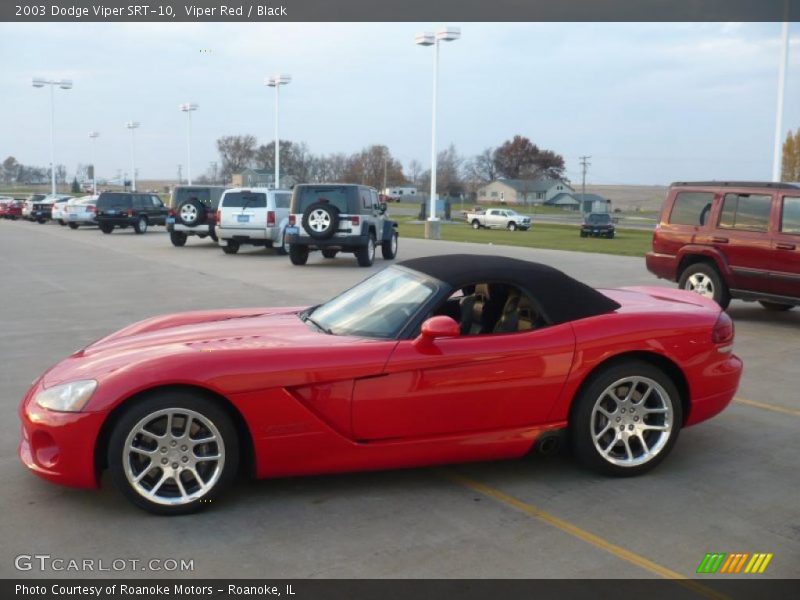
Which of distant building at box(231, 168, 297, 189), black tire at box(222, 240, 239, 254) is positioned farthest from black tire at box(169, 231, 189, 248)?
distant building at box(231, 168, 297, 189)

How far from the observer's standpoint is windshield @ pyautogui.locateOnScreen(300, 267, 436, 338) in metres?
4.72

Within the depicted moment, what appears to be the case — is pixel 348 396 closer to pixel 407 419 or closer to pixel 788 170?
pixel 407 419

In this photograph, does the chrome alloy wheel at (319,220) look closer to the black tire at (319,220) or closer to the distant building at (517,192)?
the black tire at (319,220)

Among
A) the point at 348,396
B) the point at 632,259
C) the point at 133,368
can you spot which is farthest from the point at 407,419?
the point at 632,259

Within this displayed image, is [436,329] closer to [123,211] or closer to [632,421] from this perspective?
[632,421]

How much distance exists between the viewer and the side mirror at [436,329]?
4.38m

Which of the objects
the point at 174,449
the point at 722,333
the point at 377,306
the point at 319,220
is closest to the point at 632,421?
the point at 722,333

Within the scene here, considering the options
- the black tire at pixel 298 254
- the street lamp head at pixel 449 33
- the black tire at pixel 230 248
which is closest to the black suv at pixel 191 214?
the black tire at pixel 230 248

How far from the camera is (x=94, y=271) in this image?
17.1 meters

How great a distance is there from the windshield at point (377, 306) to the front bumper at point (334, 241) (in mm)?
12604

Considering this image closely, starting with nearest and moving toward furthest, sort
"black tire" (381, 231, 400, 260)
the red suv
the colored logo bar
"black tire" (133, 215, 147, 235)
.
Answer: the colored logo bar
the red suv
"black tire" (381, 231, 400, 260)
"black tire" (133, 215, 147, 235)

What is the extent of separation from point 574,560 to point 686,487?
1.32 m

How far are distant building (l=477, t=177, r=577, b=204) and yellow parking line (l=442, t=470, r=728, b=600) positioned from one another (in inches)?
4667

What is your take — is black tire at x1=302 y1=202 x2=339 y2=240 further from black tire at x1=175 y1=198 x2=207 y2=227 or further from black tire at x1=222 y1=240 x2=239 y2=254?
black tire at x1=175 y1=198 x2=207 y2=227
